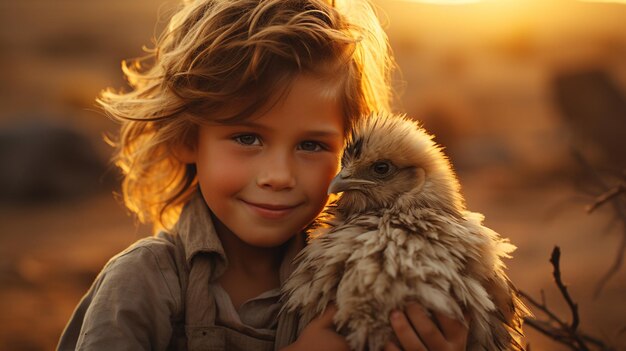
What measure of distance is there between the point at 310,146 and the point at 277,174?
236mm

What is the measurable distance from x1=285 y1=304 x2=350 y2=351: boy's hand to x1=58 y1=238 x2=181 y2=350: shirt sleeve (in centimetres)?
51

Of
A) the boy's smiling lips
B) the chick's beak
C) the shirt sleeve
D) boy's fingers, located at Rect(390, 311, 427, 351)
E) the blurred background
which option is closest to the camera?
boy's fingers, located at Rect(390, 311, 427, 351)

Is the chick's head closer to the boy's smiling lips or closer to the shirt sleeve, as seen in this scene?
the boy's smiling lips

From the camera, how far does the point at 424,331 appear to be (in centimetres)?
199

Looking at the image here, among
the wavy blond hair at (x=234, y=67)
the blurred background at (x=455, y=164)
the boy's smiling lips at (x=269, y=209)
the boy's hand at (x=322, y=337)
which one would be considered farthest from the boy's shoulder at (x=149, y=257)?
the blurred background at (x=455, y=164)

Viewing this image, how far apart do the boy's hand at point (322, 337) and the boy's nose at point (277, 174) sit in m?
0.52

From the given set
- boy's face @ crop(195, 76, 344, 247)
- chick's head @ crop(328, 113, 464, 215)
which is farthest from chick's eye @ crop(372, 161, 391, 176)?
boy's face @ crop(195, 76, 344, 247)

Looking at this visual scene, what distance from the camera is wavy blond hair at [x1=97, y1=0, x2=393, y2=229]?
2.45 m

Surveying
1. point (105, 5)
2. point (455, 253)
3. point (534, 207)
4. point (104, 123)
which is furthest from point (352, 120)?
point (105, 5)

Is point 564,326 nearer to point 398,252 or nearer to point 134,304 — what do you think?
point 398,252

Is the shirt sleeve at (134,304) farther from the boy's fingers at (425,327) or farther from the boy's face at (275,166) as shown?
the boy's fingers at (425,327)

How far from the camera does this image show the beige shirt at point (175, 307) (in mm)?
2221

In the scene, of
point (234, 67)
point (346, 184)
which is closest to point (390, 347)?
point (346, 184)

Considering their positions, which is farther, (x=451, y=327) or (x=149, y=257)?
(x=149, y=257)
